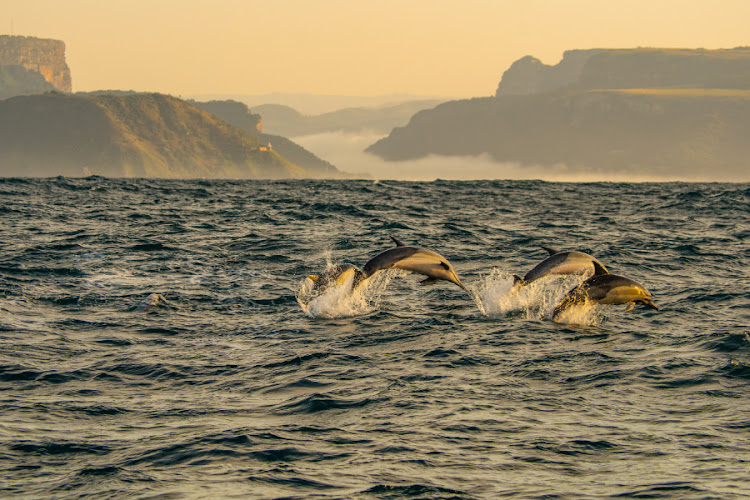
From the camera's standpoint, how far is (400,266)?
1549cm

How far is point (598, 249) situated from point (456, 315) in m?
12.3

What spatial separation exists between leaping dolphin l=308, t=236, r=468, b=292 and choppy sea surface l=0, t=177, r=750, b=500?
91 cm

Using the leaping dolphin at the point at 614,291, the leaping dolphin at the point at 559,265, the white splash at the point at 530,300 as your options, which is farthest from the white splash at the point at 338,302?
the leaping dolphin at the point at 614,291

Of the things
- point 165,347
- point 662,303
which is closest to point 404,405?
point 165,347

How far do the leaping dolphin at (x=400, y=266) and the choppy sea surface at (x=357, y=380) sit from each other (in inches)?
35.7

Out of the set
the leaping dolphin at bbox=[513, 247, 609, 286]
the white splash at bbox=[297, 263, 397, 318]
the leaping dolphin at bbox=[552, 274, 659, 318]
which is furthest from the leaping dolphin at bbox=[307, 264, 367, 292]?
the leaping dolphin at bbox=[552, 274, 659, 318]

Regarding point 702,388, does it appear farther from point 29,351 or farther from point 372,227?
point 372,227

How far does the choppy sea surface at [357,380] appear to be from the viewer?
7723 millimetres

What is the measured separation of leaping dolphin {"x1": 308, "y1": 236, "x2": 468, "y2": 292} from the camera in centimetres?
1536

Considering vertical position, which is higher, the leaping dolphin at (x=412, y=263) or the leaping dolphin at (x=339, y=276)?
the leaping dolphin at (x=412, y=263)

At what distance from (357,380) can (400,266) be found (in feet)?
15.0

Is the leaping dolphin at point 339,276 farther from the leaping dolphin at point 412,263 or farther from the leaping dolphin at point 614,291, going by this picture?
the leaping dolphin at point 614,291

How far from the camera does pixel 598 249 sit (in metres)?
26.7

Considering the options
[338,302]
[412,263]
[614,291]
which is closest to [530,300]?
[614,291]
